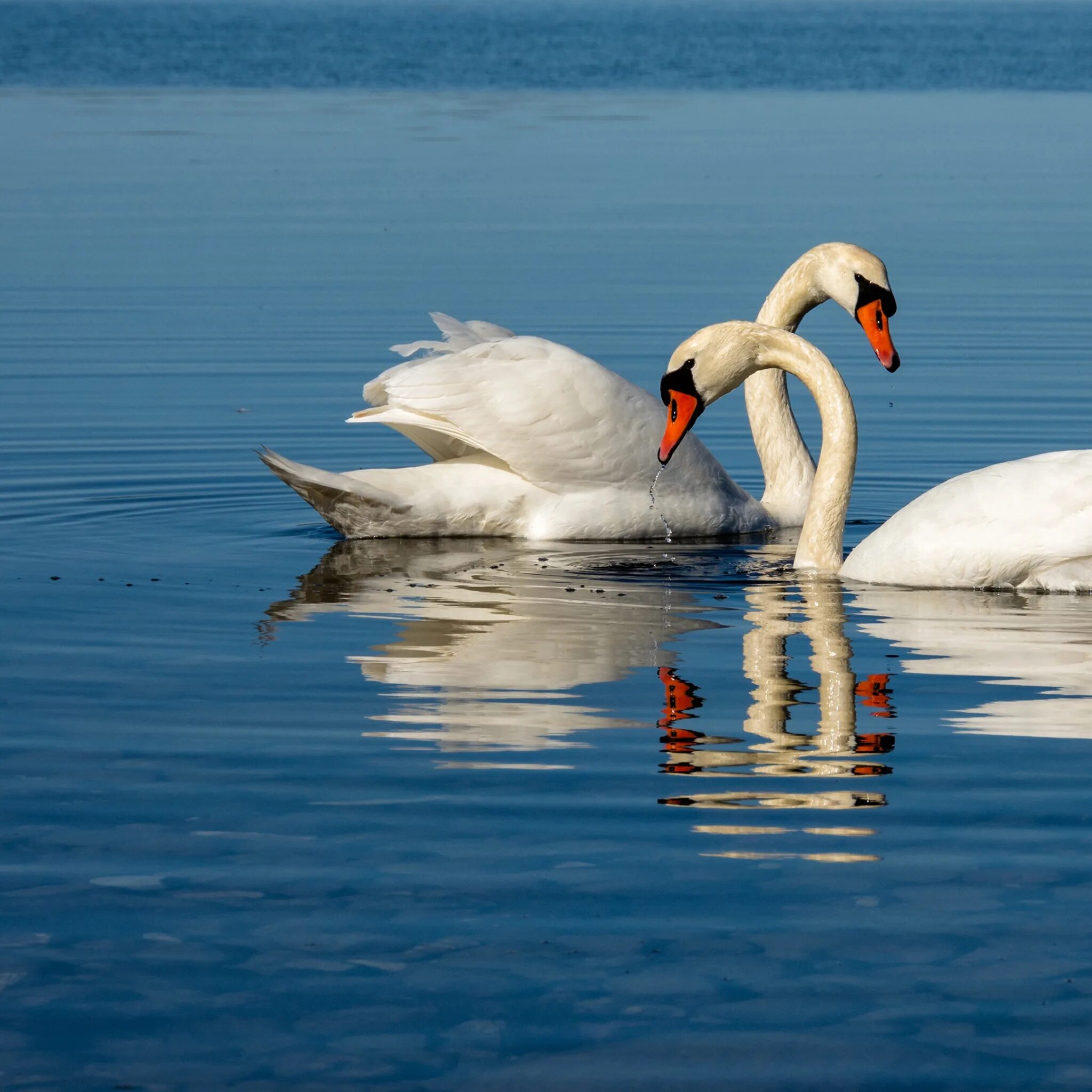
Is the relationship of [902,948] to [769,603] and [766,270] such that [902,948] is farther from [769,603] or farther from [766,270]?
[766,270]

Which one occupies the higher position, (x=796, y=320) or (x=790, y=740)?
(x=796, y=320)

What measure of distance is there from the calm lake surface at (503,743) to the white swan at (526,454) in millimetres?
215

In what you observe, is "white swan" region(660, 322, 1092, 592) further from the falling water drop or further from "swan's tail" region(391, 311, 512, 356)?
"swan's tail" region(391, 311, 512, 356)

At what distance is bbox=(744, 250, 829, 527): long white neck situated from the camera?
1096 cm

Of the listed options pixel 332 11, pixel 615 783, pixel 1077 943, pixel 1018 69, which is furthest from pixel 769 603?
pixel 332 11

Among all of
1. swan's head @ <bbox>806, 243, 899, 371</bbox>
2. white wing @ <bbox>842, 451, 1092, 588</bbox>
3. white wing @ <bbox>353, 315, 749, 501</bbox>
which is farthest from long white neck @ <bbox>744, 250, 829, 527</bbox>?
white wing @ <bbox>842, 451, 1092, 588</bbox>

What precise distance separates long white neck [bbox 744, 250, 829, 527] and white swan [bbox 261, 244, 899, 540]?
0.45 metres

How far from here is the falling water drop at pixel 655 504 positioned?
10.1 metres

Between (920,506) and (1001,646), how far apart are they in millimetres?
1084

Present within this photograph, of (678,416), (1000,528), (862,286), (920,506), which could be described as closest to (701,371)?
(678,416)

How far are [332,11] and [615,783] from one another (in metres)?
129

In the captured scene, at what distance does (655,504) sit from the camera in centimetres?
1016

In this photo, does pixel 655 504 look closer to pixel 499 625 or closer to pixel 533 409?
pixel 533 409

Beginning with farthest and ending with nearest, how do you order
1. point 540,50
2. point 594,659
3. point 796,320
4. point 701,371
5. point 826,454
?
point 540,50 → point 796,320 → point 826,454 → point 701,371 → point 594,659
